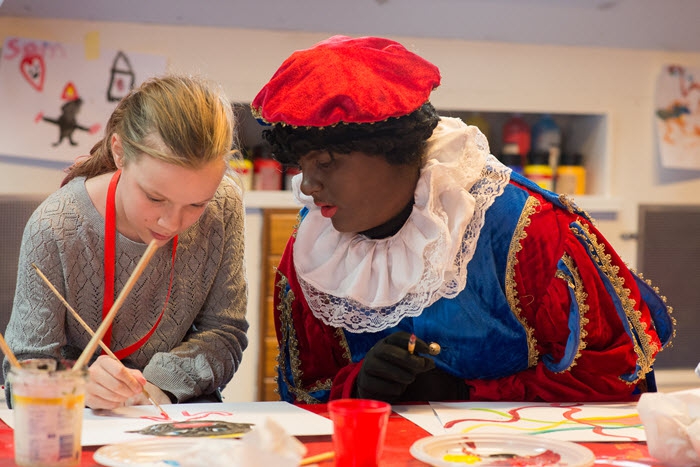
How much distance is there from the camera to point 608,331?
5.14 ft

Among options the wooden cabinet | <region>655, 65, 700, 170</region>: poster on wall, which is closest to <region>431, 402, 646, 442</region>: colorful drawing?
the wooden cabinet

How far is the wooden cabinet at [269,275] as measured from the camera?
309cm

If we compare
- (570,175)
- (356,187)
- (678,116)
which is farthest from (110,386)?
(678,116)

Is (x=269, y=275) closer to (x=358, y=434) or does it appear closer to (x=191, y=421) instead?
(x=191, y=421)

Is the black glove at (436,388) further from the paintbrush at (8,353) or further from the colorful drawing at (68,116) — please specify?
the colorful drawing at (68,116)

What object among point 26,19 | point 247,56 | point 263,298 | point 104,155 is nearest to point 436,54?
point 247,56

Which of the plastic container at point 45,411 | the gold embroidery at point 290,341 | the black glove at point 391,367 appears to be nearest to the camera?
the plastic container at point 45,411

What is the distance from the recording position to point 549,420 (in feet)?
4.34

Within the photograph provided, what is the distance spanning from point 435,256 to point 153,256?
1.78 feet

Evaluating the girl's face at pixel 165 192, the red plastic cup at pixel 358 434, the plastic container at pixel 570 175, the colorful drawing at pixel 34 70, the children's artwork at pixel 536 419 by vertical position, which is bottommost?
the children's artwork at pixel 536 419

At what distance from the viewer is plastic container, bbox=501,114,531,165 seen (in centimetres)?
332

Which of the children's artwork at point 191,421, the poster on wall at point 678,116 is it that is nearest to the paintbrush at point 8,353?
the children's artwork at point 191,421

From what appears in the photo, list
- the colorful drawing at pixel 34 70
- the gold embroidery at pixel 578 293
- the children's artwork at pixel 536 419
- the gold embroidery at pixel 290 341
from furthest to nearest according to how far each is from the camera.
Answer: the colorful drawing at pixel 34 70 → the gold embroidery at pixel 290 341 → the gold embroidery at pixel 578 293 → the children's artwork at pixel 536 419

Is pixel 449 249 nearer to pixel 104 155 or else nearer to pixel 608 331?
pixel 608 331
